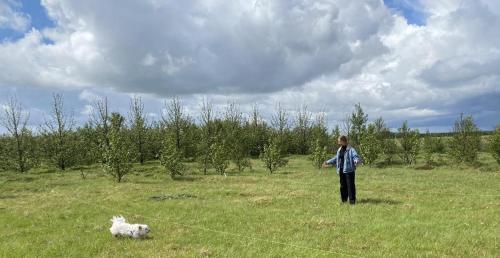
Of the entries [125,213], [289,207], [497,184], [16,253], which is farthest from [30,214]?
[497,184]

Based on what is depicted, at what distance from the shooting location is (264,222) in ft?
39.5

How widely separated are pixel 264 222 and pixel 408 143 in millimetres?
29783

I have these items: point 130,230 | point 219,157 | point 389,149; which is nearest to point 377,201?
point 130,230

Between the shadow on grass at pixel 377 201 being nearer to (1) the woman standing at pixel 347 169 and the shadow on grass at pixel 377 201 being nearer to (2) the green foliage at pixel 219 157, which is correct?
(1) the woman standing at pixel 347 169

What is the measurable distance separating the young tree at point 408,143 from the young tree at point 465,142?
2555 millimetres

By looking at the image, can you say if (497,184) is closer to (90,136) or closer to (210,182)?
(210,182)

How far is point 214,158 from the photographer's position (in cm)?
3002

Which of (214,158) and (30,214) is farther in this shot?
(214,158)

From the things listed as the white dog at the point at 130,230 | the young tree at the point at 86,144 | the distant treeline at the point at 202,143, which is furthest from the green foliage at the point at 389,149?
the white dog at the point at 130,230

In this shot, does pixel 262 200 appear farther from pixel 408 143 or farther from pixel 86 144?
pixel 86 144

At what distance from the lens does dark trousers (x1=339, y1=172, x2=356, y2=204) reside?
48.5 ft

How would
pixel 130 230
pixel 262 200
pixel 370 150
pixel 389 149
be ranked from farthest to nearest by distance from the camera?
pixel 389 149
pixel 370 150
pixel 262 200
pixel 130 230

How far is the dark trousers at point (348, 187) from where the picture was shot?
582 inches

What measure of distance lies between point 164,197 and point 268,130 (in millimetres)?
42550
